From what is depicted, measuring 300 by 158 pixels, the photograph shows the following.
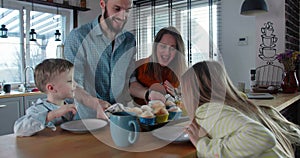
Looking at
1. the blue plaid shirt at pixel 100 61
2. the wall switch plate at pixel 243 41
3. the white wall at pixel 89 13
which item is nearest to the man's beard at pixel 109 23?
the blue plaid shirt at pixel 100 61

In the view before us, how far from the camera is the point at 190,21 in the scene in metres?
3.44

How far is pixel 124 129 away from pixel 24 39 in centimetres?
311

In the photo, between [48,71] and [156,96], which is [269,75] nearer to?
[156,96]

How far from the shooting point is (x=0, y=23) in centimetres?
314

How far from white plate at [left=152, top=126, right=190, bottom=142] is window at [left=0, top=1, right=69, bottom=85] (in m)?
2.95

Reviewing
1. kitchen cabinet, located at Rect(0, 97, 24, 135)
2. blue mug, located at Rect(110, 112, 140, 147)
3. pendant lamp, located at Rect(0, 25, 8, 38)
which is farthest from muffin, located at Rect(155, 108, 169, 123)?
pendant lamp, located at Rect(0, 25, 8, 38)

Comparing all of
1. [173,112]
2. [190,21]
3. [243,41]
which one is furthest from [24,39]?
[173,112]

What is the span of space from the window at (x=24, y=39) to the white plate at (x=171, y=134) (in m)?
2.95

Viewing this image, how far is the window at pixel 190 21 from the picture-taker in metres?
3.24

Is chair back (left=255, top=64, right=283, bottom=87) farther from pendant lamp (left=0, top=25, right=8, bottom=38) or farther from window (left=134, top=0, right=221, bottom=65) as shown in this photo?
pendant lamp (left=0, top=25, right=8, bottom=38)

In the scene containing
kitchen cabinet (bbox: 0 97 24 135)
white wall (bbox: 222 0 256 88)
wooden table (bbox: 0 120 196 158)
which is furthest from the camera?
white wall (bbox: 222 0 256 88)

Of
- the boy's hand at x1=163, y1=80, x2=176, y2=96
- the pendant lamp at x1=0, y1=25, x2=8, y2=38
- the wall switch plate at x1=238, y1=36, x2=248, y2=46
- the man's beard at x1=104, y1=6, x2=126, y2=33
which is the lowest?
the boy's hand at x1=163, y1=80, x2=176, y2=96

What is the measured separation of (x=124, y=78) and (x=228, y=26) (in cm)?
219

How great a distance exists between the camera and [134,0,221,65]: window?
324cm
